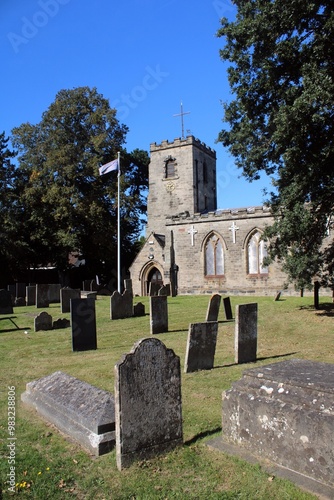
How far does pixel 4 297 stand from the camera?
1981 cm

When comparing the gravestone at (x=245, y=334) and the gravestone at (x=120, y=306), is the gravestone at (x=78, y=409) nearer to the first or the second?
the gravestone at (x=245, y=334)

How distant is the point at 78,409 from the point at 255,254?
24.0 m

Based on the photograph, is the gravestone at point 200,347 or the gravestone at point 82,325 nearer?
the gravestone at point 200,347

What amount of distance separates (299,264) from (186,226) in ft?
52.4

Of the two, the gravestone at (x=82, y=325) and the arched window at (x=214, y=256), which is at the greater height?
the arched window at (x=214, y=256)

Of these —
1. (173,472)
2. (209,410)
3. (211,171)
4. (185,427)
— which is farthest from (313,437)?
(211,171)

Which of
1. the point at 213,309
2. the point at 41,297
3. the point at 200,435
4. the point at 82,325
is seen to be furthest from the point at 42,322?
the point at 200,435

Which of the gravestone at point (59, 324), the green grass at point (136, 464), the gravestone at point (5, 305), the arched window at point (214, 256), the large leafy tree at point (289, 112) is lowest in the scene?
the green grass at point (136, 464)

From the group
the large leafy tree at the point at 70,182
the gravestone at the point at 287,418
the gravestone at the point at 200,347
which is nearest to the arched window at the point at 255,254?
the large leafy tree at the point at 70,182

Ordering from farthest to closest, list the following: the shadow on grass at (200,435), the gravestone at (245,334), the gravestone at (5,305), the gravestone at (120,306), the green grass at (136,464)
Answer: the gravestone at (5,305) < the gravestone at (120,306) < the gravestone at (245,334) < the shadow on grass at (200,435) < the green grass at (136,464)

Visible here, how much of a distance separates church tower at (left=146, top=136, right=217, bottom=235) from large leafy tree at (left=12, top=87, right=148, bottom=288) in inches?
89.0

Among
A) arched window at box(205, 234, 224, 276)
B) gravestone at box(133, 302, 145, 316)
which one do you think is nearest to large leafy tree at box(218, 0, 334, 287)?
gravestone at box(133, 302, 145, 316)

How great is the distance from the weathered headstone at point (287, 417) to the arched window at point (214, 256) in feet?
81.0

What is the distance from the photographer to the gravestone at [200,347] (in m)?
8.17
